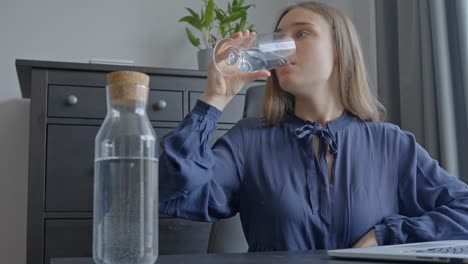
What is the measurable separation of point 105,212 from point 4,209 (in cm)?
188

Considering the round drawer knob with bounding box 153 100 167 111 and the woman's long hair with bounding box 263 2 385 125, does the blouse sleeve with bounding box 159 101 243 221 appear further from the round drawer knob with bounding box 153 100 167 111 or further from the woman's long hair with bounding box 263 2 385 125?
the round drawer knob with bounding box 153 100 167 111

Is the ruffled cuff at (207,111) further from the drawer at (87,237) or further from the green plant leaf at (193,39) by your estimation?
the green plant leaf at (193,39)

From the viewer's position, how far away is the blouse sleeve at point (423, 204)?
116 centimetres

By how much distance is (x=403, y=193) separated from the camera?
1.34 meters

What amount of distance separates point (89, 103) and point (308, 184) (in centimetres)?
91

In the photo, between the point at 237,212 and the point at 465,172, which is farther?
the point at 465,172

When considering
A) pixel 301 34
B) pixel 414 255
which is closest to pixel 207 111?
pixel 301 34

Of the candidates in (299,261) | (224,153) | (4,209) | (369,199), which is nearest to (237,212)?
(224,153)

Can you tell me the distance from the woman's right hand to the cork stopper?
604 millimetres

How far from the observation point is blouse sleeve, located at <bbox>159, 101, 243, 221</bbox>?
3.64 feet

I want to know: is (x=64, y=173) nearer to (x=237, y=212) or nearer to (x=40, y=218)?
(x=40, y=218)

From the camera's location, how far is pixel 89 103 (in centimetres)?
189

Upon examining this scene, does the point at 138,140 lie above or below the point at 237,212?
above

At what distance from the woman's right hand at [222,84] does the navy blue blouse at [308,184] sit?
31 mm
